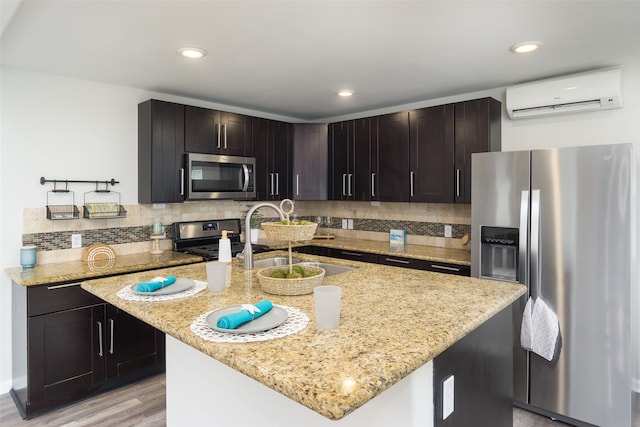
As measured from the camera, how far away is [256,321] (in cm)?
131

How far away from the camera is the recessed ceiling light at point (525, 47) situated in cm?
250

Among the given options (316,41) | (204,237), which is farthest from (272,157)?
(316,41)

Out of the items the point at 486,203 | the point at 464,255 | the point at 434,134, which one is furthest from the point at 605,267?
the point at 434,134

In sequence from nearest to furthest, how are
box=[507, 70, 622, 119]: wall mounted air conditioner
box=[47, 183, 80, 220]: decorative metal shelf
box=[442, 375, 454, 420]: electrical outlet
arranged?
box=[442, 375, 454, 420]: electrical outlet < box=[507, 70, 622, 119]: wall mounted air conditioner < box=[47, 183, 80, 220]: decorative metal shelf

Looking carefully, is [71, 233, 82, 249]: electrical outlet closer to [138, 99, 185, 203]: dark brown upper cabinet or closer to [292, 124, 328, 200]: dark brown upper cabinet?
[138, 99, 185, 203]: dark brown upper cabinet

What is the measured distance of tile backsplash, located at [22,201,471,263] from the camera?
10.2 feet

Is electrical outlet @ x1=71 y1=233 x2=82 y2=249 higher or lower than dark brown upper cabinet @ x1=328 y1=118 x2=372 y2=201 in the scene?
lower

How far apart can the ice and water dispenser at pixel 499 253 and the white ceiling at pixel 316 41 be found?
1204mm

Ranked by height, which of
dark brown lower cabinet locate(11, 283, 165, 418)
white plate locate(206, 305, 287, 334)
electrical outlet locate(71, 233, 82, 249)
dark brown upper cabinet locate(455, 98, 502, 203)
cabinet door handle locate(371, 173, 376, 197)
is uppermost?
dark brown upper cabinet locate(455, 98, 502, 203)

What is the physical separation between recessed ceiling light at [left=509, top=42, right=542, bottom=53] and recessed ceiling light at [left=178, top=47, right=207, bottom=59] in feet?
6.54

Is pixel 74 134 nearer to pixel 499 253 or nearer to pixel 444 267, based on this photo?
pixel 444 267

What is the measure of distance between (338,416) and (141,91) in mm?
3545

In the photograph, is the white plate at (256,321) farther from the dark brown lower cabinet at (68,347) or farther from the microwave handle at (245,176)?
the microwave handle at (245,176)

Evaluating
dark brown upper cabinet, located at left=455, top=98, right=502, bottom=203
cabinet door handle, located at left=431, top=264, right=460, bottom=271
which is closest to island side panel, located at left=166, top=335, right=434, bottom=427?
cabinet door handle, located at left=431, top=264, right=460, bottom=271
